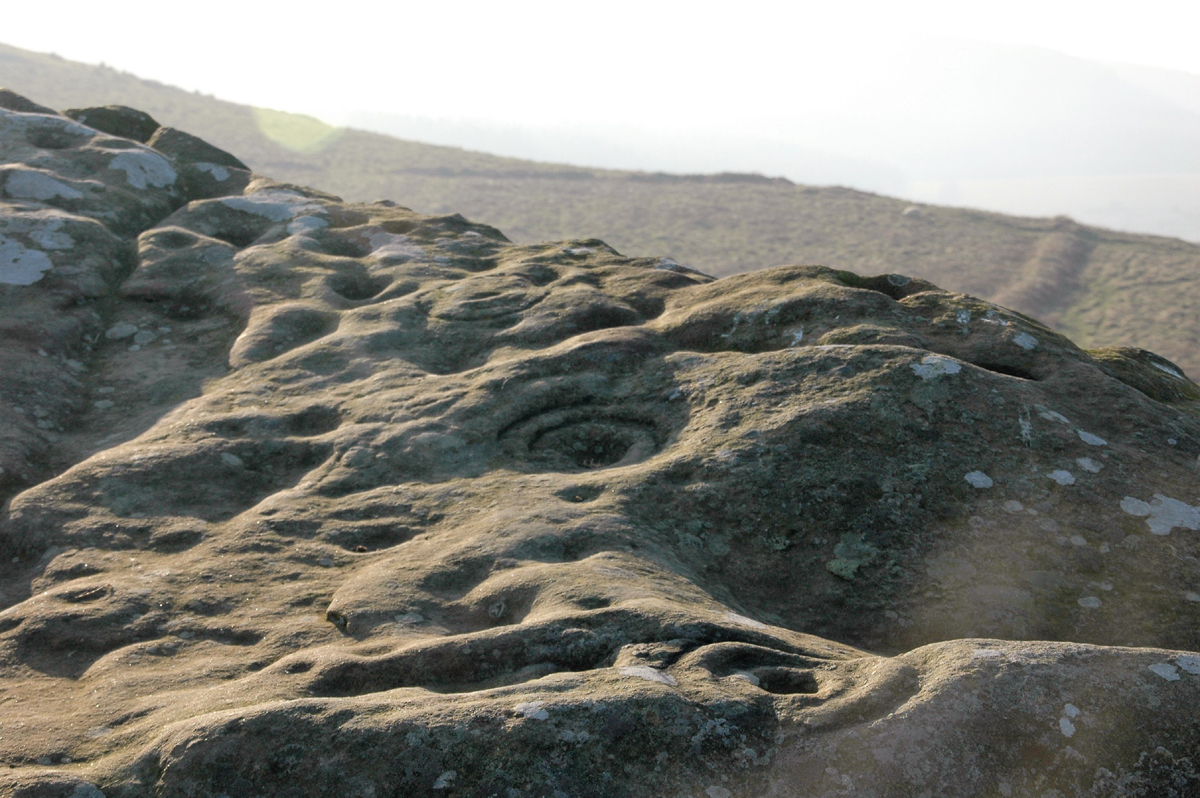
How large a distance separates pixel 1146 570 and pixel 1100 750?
7.63 feet

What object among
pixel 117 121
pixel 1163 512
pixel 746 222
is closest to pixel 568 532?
pixel 1163 512

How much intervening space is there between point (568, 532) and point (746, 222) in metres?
47.1

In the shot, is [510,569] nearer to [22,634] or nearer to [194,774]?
[194,774]

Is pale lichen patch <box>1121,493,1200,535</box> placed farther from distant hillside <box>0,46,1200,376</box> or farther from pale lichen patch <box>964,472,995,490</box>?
distant hillside <box>0,46,1200,376</box>

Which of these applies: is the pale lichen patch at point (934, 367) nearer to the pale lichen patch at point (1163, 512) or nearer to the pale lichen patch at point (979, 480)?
the pale lichen patch at point (979, 480)

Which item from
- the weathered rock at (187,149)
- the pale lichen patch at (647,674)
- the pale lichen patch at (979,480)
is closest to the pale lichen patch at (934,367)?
the pale lichen patch at (979,480)

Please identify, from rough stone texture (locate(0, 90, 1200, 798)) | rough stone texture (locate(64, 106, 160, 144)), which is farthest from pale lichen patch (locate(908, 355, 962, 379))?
rough stone texture (locate(64, 106, 160, 144))

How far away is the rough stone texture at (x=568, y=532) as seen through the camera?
12.3ft

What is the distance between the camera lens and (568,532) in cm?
576

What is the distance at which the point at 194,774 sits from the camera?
3.71 meters

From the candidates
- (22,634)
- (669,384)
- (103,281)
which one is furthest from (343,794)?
(103,281)

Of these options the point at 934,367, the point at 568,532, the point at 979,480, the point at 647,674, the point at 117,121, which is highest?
the point at 117,121

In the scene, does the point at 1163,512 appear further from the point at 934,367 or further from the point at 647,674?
the point at 647,674

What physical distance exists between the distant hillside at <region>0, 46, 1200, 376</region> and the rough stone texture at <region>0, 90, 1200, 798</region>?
27362mm
